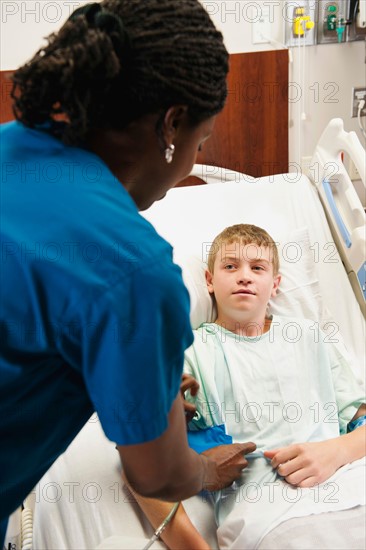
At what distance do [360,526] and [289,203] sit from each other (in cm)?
135

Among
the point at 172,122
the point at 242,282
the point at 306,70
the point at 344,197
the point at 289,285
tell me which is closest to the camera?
the point at 172,122

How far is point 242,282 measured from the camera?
182 centimetres

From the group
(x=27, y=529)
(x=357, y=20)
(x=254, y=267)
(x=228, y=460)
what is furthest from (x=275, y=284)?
(x=357, y=20)

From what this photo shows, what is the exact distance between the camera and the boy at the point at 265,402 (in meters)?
1.36

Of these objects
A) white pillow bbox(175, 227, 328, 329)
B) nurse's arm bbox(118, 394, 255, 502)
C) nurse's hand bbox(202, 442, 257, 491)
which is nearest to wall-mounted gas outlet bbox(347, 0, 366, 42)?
white pillow bbox(175, 227, 328, 329)

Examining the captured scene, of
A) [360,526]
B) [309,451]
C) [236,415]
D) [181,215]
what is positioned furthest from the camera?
[181,215]

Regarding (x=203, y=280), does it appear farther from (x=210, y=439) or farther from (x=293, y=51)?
(x=293, y=51)

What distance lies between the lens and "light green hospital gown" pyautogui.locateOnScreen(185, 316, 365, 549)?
4.52ft

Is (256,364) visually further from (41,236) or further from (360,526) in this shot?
(41,236)

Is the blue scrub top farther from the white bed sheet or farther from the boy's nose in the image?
the boy's nose

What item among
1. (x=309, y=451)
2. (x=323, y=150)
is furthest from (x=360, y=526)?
(x=323, y=150)

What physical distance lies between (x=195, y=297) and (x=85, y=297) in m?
1.29

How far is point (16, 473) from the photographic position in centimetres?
84

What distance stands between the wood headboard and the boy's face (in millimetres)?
1040
